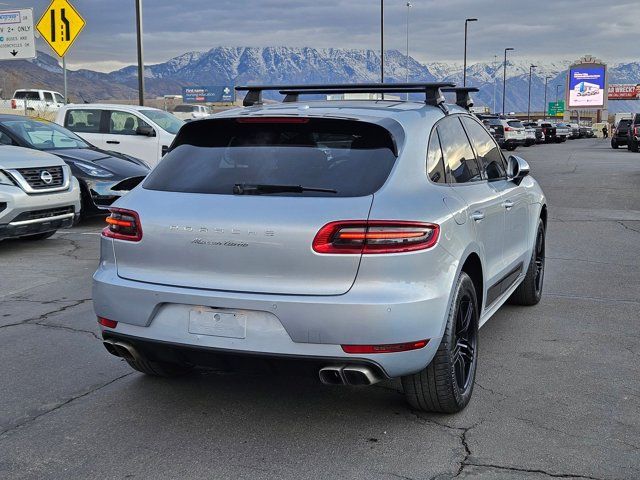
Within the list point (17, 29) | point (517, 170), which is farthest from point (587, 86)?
point (517, 170)

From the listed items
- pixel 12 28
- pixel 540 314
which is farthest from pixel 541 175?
pixel 12 28

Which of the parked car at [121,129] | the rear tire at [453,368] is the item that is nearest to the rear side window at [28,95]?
the parked car at [121,129]

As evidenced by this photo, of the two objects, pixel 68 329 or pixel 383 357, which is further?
pixel 68 329

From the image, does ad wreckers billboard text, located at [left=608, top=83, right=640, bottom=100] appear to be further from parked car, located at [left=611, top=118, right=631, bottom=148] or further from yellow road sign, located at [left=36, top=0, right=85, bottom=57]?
yellow road sign, located at [left=36, top=0, right=85, bottom=57]

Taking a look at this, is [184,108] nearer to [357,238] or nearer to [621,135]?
[621,135]

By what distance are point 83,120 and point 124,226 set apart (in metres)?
12.2

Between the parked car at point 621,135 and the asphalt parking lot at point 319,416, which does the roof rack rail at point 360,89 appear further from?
the parked car at point 621,135

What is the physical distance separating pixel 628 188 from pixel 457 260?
14.9 m

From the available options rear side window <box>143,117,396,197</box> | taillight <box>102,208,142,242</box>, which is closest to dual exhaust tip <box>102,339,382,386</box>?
rear side window <box>143,117,396,197</box>

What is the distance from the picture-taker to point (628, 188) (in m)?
17.5

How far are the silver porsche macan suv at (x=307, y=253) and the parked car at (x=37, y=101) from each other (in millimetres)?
38608

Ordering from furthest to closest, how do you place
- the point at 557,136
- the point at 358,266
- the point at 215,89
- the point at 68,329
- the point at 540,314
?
the point at 215,89
the point at 557,136
the point at 540,314
the point at 68,329
the point at 358,266

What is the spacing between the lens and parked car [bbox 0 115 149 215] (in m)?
11.2

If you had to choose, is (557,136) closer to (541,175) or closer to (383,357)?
(541,175)
